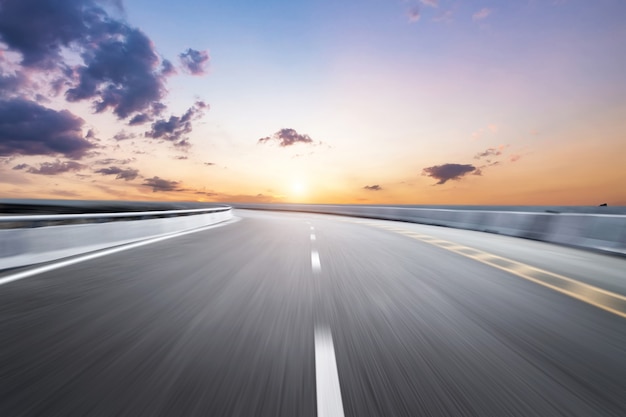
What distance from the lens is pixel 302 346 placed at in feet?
11.7

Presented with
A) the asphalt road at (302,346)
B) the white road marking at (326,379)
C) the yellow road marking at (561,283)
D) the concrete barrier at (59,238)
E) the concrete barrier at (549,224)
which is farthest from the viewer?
the concrete barrier at (549,224)

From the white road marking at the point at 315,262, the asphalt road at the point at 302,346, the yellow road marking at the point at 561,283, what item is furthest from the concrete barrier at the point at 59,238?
the yellow road marking at the point at 561,283

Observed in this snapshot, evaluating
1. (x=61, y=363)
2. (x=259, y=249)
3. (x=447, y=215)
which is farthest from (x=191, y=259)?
(x=447, y=215)

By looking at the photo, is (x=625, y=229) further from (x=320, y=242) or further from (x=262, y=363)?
(x=262, y=363)

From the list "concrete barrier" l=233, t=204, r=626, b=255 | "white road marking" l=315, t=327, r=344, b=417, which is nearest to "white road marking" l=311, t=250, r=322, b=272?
"white road marking" l=315, t=327, r=344, b=417

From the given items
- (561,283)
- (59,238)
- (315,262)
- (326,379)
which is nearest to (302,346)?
(326,379)

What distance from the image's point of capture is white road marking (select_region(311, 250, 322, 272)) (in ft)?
25.2

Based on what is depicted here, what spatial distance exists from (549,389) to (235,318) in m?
2.90

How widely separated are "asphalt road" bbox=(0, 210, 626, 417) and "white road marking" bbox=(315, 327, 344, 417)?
0.04ft

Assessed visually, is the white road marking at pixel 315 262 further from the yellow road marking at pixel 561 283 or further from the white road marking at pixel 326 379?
the white road marking at pixel 326 379

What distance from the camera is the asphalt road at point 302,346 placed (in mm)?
2609

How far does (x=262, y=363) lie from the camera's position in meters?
3.18

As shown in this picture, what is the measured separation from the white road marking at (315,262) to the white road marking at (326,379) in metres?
3.77

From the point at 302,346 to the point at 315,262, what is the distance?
191 inches
